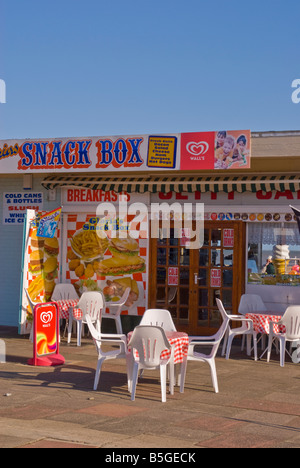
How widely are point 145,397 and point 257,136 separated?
19.9 ft

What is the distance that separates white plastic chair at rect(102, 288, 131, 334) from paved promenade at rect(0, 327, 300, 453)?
7.26 feet

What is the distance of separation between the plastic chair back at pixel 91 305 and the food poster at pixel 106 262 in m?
1.27

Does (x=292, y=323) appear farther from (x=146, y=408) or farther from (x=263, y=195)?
(x=146, y=408)

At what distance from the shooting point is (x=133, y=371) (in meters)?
9.23

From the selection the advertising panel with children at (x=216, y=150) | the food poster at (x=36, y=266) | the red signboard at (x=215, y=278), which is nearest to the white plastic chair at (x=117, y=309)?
the food poster at (x=36, y=266)

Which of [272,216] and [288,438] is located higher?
[272,216]

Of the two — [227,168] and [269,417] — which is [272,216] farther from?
[269,417]

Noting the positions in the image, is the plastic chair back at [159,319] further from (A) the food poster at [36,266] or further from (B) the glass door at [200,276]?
Answer: (A) the food poster at [36,266]

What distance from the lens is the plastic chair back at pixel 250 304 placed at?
13.4 metres

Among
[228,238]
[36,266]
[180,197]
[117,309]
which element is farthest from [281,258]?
[36,266]

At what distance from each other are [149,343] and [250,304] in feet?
→ 15.6

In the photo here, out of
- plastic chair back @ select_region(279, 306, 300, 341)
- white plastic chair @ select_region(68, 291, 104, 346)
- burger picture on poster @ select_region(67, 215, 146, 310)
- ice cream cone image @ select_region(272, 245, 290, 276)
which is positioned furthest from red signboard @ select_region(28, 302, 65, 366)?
ice cream cone image @ select_region(272, 245, 290, 276)

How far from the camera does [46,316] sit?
11.9 metres
